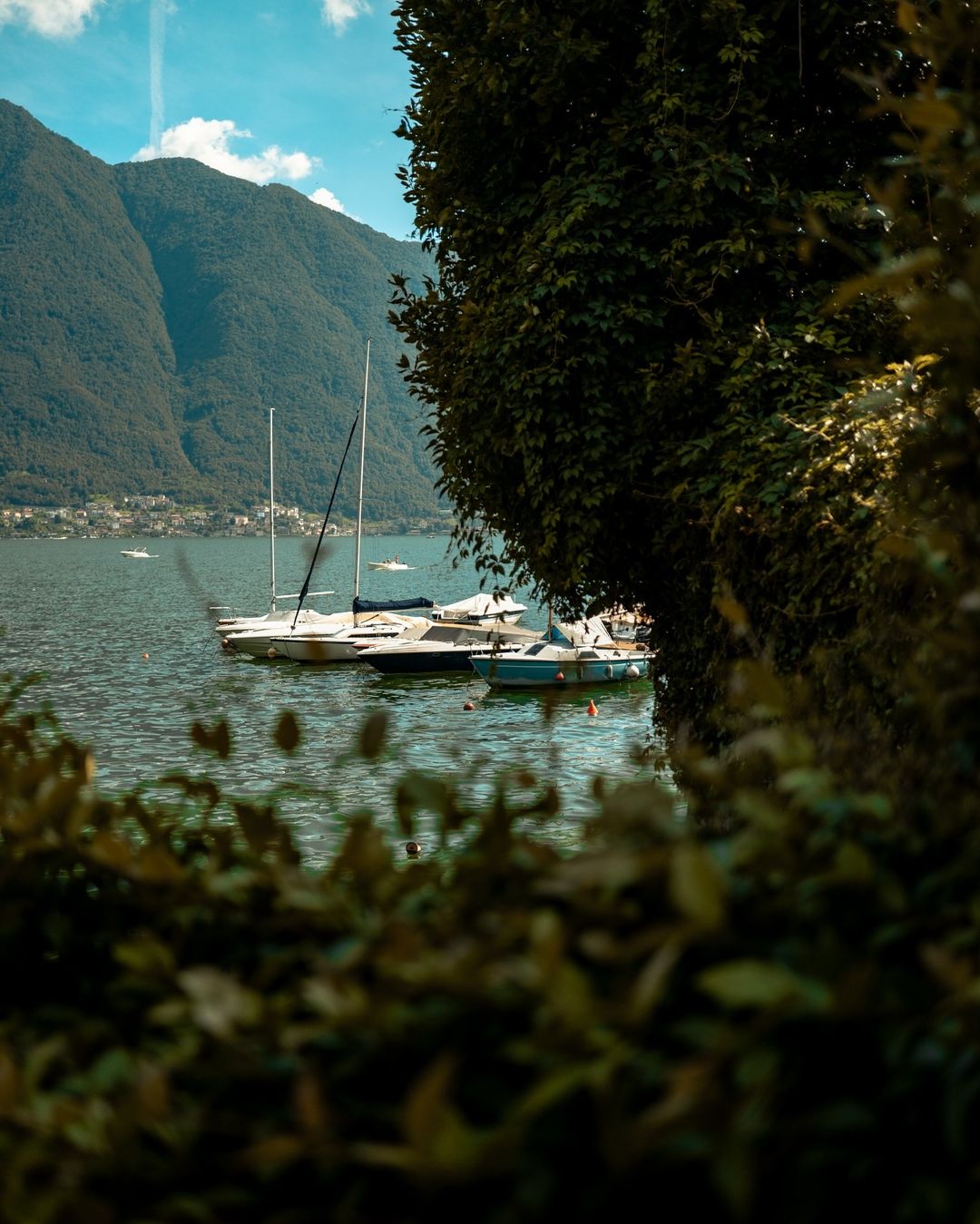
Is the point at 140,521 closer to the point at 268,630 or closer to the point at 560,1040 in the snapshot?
the point at 268,630

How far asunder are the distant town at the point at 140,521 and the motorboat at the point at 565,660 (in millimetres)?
123363

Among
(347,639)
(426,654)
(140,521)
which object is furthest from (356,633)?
(140,521)

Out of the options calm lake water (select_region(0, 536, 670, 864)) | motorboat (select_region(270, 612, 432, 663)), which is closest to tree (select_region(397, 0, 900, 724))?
calm lake water (select_region(0, 536, 670, 864))

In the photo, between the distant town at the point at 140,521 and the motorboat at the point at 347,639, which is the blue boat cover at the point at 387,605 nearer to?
the motorboat at the point at 347,639

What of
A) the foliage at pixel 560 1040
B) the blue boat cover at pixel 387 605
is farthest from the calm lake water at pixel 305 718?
the blue boat cover at pixel 387 605

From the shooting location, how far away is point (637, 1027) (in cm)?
111

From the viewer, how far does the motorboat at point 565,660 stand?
25.3 m

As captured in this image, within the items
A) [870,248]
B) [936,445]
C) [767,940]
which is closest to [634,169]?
[870,248]

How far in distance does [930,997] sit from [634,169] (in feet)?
22.9

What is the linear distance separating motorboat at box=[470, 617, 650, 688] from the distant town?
4857 inches

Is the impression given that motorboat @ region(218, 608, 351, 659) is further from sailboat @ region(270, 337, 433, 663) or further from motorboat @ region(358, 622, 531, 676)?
motorboat @ region(358, 622, 531, 676)

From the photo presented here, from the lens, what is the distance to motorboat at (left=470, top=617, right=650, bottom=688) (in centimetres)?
2527

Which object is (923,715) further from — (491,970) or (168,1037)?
(168,1037)

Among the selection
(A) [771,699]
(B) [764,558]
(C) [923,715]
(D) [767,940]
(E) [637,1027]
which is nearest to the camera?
(E) [637,1027]
